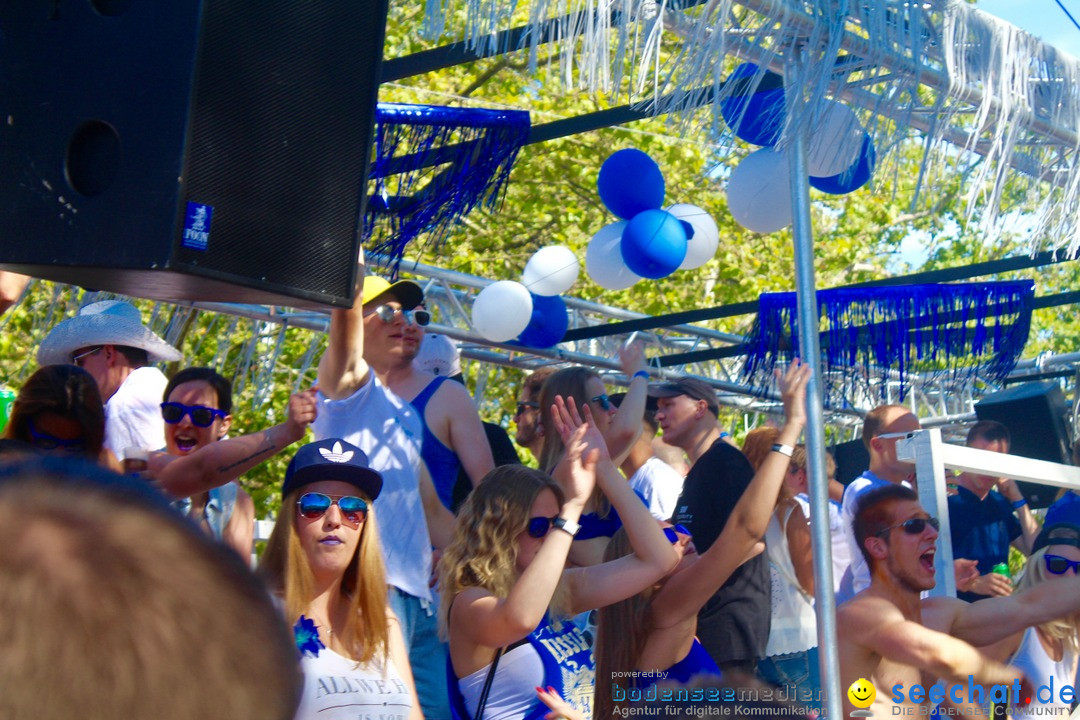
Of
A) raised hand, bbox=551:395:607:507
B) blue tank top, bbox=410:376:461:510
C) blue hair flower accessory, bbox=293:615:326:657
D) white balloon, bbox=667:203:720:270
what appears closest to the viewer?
blue hair flower accessory, bbox=293:615:326:657

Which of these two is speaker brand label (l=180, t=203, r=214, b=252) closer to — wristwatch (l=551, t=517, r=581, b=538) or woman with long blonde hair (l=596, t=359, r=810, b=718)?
wristwatch (l=551, t=517, r=581, b=538)

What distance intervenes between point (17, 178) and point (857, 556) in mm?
3248

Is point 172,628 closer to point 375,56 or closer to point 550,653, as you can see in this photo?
point 375,56

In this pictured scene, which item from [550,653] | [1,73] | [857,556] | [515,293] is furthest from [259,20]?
[515,293]

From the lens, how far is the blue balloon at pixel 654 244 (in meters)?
5.43

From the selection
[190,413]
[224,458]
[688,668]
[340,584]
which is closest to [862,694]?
[688,668]

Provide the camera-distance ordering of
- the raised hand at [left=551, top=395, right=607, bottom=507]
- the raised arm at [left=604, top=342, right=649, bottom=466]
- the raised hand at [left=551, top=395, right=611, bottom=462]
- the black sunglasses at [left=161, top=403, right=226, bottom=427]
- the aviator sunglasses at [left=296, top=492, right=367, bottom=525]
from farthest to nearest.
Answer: the raised arm at [left=604, top=342, right=649, bottom=466]
the black sunglasses at [left=161, top=403, right=226, bottom=427]
the raised hand at [left=551, top=395, right=611, bottom=462]
the raised hand at [left=551, top=395, right=607, bottom=507]
the aviator sunglasses at [left=296, top=492, right=367, bottom=525]

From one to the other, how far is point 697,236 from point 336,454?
341 centimetres

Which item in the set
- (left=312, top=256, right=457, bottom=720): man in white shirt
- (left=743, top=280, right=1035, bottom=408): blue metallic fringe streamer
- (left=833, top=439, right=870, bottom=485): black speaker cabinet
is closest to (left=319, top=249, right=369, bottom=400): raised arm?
(left=312, top=256, right=457, bottom=720): man in white shirt

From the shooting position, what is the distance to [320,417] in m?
3.51

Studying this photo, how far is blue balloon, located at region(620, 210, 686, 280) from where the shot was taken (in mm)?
5426

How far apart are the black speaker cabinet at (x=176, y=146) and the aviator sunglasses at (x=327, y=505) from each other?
489 millimetres

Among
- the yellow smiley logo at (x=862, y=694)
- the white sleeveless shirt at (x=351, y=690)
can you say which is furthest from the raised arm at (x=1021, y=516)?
the white sleeveless shirt at (x=351, y=690)

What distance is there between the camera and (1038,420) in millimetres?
7445
